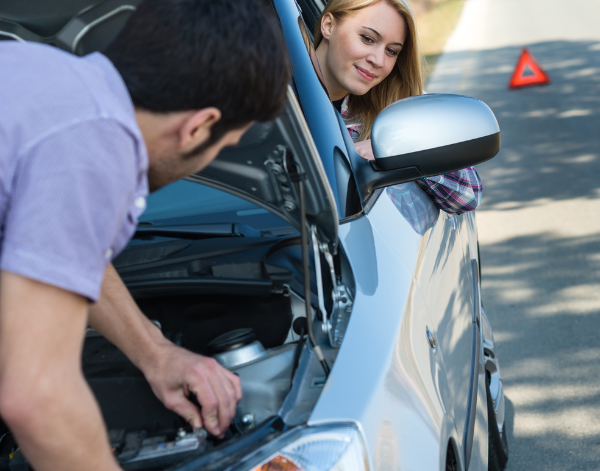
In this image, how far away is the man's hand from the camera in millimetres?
1282

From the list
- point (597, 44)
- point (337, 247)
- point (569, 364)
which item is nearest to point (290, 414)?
point (337, 247)

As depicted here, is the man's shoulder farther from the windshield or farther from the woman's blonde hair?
the woman's blonde hair

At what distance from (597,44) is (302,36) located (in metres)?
12.0

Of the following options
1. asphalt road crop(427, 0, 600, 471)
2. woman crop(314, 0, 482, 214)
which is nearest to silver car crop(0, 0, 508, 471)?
woman crop(314, 0, 482, 214)

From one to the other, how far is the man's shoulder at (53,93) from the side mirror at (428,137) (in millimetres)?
925

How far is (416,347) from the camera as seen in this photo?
140 cm

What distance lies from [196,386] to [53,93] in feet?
2.20

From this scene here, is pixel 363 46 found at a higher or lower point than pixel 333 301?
higher

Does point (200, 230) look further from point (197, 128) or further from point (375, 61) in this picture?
point (197, 128)

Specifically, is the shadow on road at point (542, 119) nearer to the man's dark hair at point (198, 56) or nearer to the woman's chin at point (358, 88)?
the woman's chin at point (358, 88)

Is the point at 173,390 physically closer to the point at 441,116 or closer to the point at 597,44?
the point at 441,116

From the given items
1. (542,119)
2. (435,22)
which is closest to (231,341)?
(542,119)

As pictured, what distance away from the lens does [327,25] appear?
2492mm

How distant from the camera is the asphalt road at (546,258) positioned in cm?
276
